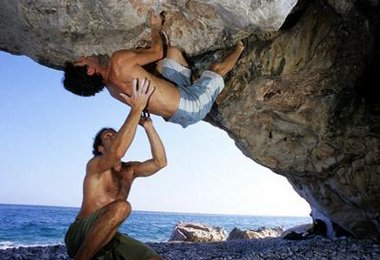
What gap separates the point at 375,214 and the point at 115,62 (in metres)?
6.88

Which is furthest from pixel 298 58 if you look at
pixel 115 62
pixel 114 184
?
pixel 114 184

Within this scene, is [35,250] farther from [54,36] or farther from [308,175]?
[308,175]

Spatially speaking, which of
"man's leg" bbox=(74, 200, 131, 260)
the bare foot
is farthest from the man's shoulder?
"man's leg" bbox=(74, 200, 131, 260)

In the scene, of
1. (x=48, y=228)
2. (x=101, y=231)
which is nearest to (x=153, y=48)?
(x=101, y=231)

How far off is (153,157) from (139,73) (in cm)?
118

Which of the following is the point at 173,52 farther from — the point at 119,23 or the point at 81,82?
the point at 81,82

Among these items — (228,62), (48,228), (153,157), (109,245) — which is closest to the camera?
(109,245)

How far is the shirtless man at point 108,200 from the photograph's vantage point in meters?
4.46

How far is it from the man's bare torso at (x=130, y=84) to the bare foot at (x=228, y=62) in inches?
44.5

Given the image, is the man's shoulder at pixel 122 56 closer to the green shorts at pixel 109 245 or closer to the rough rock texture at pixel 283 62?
the rough rock texture at pixel 283 62

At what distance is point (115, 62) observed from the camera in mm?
5043

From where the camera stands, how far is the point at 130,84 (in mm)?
5086

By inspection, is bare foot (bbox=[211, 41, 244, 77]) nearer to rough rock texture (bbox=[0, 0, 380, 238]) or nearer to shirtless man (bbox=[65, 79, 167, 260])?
rough rock texture (bbox=[0, 0, 380, 238])

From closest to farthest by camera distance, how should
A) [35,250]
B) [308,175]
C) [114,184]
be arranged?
[114,184], [308,175], [35,250]
